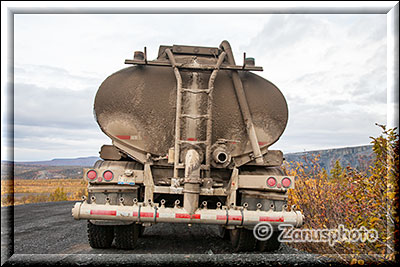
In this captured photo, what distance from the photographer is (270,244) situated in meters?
5.02

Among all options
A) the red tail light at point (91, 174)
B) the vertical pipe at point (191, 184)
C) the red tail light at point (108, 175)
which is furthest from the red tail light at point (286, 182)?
the red tail light at point (91, 174)

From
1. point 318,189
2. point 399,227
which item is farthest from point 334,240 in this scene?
point 318,189

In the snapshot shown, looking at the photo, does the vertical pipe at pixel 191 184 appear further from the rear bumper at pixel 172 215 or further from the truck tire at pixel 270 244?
the truck tire at pixel 270 244

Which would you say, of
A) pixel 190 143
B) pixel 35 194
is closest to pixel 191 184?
pixel 190 143

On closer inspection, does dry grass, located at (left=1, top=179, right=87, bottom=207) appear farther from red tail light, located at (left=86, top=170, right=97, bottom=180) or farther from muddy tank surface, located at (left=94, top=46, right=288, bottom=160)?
muddy tank surface, located at (left=94, top=46, right=288, bottom=160)

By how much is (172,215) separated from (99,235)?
1.56 m

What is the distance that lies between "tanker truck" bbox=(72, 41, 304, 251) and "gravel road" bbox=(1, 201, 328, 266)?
0.38m

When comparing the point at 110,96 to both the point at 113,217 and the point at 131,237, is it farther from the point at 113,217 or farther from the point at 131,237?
the point at 131,237

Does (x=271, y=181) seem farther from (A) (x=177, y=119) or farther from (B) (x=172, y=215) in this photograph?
(A) (x=177, y=119)

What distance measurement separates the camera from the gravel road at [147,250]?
4355 millimetres

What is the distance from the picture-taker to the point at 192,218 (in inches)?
162

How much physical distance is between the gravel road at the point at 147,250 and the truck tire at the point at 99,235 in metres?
0.11

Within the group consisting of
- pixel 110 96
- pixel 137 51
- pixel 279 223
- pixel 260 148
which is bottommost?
pixel 279 223

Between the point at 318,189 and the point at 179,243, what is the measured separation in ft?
9.03
